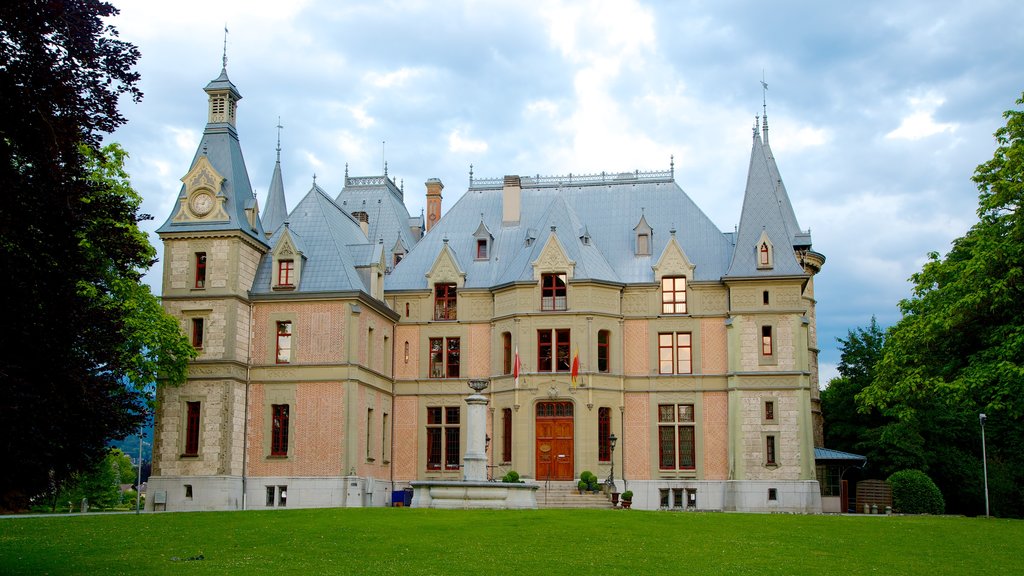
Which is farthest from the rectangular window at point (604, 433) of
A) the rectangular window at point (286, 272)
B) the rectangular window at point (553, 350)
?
the rectangular window at point (286, 272)

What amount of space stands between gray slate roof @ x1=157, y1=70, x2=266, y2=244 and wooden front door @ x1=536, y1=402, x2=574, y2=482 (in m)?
15.0

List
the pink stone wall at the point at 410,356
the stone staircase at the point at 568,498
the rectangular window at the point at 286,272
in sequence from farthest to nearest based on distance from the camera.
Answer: the pink stone wall at the point at 410,356
the rectangular window at the point at 286,272
the stone staircase at the point at 568,498

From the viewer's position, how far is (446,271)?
48.6 metres

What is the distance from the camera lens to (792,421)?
144 ft

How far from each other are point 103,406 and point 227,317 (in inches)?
1037

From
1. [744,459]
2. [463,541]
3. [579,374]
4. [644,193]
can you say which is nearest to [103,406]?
[463,541]

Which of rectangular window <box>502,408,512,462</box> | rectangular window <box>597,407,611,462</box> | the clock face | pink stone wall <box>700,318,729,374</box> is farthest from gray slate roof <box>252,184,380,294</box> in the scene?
pink stone wall <box>700,318,729,374</box>

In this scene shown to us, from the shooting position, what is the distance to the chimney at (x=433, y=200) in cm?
5628

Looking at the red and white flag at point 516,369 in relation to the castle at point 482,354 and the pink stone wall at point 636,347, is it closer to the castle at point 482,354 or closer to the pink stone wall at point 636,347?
the castle at point 482,354

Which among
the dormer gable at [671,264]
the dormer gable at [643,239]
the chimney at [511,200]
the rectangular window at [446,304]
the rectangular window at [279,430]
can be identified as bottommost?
the rectangular window at [279,430]

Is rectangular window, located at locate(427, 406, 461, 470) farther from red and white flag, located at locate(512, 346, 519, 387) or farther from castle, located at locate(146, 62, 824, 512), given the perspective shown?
red and white flag, located at locate(512, 346, 519, 387)

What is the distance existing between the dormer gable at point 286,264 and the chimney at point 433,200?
11.7m

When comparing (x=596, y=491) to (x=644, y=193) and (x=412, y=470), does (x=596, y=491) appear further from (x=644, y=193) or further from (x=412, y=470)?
(x=644, y=193)

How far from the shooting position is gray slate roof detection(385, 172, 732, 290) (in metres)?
47.2
